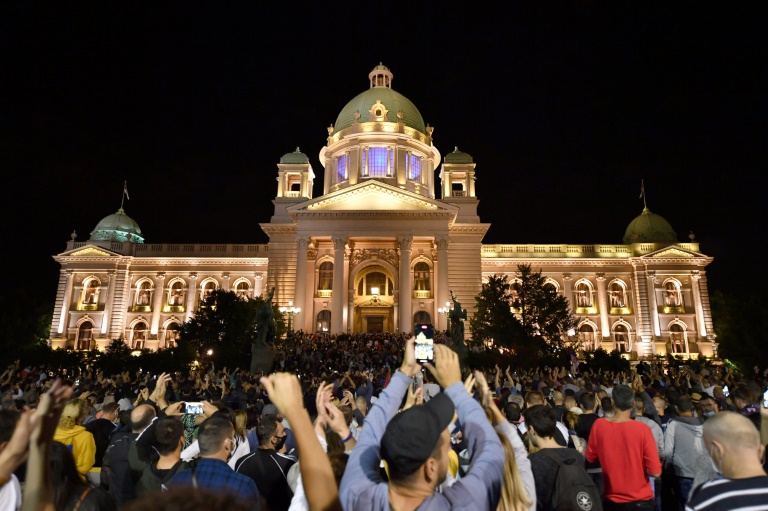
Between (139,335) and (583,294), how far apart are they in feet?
163

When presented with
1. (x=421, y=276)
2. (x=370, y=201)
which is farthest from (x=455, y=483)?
(x=421, y=276)

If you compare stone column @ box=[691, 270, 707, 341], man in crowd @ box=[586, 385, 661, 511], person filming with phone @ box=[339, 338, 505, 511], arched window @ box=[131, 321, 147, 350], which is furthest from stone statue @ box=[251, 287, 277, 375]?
stone column @ box=[691, 270, 707, 341]

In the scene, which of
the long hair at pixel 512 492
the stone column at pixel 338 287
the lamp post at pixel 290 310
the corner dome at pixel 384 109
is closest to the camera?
the long hair at pixel 512 492

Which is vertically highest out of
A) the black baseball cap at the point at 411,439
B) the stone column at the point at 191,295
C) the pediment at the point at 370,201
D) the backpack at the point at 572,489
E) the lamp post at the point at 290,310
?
the pediment at the point at 370,201

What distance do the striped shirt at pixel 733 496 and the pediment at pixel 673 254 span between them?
57563 millimetres

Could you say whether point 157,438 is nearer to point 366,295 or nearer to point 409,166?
point 366,295

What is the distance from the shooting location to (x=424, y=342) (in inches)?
287

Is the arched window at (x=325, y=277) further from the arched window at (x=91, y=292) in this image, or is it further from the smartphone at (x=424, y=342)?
the smartphone at (x=424, y=342)

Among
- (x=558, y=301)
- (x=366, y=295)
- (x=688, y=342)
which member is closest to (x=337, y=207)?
(x=366, y=295)

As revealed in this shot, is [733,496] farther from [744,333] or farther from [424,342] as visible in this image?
[744,333]

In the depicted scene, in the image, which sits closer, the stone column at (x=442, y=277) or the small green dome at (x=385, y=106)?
the stone column at (x=442, y=277)

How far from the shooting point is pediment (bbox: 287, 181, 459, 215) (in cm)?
4678

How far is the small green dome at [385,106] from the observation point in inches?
2375

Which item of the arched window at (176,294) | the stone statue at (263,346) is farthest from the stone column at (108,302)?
the stone statue at (263,346)
